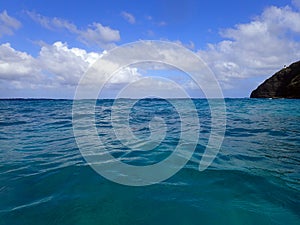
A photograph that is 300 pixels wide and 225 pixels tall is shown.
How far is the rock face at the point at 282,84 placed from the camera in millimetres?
74875

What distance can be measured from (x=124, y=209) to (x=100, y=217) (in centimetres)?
38

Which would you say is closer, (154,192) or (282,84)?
(154,192)

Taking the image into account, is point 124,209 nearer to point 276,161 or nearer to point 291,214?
point 291,214

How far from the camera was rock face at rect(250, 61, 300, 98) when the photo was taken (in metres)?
74.9

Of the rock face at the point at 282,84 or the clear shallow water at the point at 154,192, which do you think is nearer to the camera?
the clear shallow water at the point at 154,192

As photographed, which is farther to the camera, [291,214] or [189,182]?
[189,182]

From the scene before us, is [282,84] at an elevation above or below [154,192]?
above

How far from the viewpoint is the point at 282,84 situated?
284 ft

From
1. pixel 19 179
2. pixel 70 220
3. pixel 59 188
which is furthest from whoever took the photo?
pixel 19 179

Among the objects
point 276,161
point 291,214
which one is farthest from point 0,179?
point 276,161

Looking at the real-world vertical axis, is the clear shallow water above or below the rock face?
below

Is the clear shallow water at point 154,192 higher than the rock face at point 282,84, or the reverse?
the rock face at point 282,84

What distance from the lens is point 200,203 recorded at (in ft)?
13.1

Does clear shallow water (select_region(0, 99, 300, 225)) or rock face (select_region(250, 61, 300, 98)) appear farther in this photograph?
rock face (select_region(250, 61, 300, 98))
